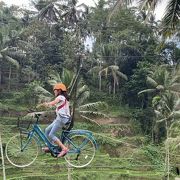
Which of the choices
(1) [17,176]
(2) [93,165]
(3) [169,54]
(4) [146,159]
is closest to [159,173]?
(4) [146,159]

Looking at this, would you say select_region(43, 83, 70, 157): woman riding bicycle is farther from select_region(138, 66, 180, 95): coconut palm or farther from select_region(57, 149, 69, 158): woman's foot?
select_region(138, 66, 180, 95): coconut palm

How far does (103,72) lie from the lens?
33.3 m

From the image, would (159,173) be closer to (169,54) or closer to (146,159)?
(146,159)

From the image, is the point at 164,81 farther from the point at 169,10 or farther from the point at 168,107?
the point at 169,10

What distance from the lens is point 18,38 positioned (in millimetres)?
32062

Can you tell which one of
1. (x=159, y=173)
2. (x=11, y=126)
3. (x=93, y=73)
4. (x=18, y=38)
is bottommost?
(x=159, y=173)

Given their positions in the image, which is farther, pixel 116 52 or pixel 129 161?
pixel 116 52

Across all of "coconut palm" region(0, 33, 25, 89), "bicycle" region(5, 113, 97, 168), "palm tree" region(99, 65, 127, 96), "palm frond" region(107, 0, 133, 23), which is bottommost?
"bicycle" region(5, 113, 97, 168)

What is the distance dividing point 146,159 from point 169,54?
12240 mm

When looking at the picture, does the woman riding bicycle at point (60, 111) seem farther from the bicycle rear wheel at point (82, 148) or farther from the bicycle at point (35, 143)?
the bicycle rear wheel at point (82, 148)

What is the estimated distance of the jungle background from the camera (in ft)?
88.4

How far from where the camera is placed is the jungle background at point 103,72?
26.9 meters

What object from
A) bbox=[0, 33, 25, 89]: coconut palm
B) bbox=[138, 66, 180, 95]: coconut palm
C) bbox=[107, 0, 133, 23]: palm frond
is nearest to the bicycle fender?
bbox=[107, 0, 133, 23]: palm frond

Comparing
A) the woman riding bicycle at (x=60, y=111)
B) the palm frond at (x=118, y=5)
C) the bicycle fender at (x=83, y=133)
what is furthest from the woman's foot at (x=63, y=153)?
the palm frond at (x=118, y=5)
